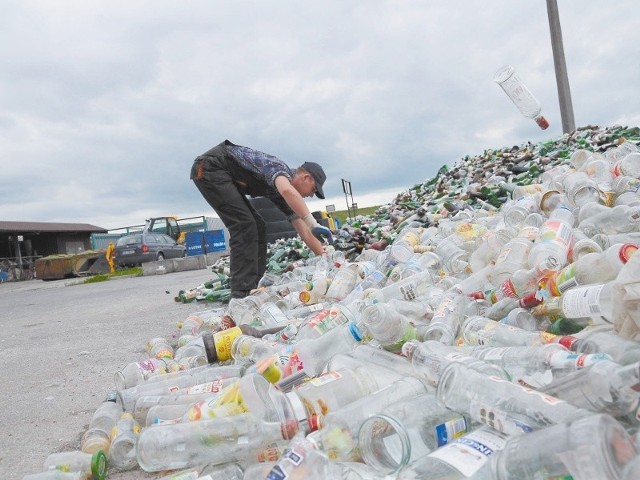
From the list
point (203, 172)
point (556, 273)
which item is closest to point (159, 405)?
point (556, 273)

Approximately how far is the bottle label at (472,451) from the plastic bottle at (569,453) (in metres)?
0.03

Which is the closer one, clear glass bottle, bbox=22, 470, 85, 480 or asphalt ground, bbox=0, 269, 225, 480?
clear glass bottle, bbox=22, 470, 85, 480

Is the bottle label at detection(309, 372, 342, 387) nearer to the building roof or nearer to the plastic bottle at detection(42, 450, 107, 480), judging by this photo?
the plastic bottle at detection(42, 450, 107, 480)

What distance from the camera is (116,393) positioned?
2.23 meters

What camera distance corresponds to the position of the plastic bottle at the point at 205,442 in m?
1.51

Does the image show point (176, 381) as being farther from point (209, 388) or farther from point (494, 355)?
point (494, 355)

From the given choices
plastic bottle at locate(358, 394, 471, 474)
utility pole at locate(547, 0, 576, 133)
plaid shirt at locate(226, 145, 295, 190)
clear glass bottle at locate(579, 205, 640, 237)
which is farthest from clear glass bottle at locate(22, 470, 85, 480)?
utility pole at locate(547, 0, 576, 133)

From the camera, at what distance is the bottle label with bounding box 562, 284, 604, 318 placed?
5.17 feet

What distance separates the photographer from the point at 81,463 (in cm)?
168

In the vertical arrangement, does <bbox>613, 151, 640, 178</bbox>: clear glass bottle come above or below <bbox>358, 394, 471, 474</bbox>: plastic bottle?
above

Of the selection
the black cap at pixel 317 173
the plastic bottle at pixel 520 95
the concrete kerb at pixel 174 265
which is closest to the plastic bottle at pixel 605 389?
the black cap at pixel 317 173

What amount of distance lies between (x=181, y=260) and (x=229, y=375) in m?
11.1

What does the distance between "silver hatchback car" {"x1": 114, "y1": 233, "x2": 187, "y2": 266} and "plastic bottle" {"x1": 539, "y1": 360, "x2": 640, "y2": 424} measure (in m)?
16.0

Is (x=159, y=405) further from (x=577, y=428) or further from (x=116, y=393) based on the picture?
(x=577, y=428)
